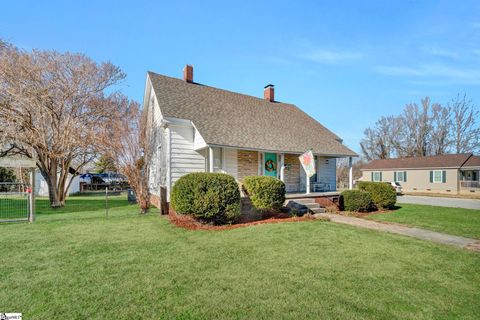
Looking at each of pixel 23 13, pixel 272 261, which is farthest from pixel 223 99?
pixel 272 261

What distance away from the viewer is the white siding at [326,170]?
1578 cm

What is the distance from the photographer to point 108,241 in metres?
6.20

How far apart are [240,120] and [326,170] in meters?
6.89

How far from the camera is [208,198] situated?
777cm

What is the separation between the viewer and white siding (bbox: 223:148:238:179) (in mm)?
12091

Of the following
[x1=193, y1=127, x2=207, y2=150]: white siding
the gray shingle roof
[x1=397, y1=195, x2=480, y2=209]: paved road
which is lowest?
[x1=397, y1=195, x2=480, y2=209]: paved road

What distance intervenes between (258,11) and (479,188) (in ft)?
97.8

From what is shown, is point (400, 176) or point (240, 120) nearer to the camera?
→ point (240, 120)

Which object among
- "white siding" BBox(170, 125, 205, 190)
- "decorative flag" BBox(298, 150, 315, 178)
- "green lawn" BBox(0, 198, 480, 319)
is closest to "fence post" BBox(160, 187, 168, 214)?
"white siding" BBox(170, 125, 205, 190)

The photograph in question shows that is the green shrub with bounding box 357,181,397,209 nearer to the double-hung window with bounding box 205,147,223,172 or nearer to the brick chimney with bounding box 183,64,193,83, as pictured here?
the double-hung window with bounding box 205,147,223,172

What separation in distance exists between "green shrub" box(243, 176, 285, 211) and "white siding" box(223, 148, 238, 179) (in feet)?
9.86

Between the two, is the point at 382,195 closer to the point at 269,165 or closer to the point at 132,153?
the point at 269,165

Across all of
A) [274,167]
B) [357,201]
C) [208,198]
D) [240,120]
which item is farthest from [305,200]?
[240,120]

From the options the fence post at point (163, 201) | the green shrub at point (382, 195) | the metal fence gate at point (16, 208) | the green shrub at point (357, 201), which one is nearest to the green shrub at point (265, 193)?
the fence post at point (163, 201)
